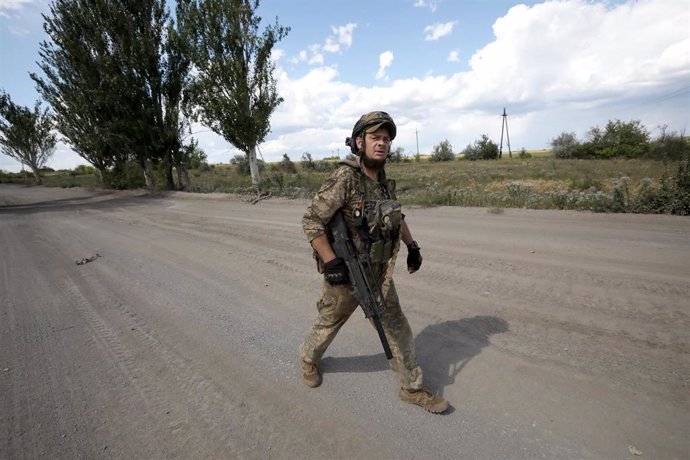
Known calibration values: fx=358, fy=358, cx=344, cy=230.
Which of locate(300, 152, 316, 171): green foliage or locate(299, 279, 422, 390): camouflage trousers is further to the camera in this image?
locate(300, 152, 316, 171): green foliage

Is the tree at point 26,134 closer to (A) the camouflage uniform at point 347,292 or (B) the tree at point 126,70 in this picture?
(B) the tree at point 126,70

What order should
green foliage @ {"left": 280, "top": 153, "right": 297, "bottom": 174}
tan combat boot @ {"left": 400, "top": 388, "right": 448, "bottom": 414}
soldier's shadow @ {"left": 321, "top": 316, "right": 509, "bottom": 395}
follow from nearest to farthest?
1. tan combat boot @ {"left": 400, "top": 388, "right": 448, "bottom": 414}
2. soldier's shadow @ {"left": 321, "top": 316, "right": 509, "bottom": 395}
3. green foliage @ {"left": 280, "top": 153, "right": 297, "bottom": 174}

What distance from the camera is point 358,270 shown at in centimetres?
236

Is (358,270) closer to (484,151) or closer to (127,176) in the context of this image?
(127,176)

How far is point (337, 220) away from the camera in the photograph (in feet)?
7.78

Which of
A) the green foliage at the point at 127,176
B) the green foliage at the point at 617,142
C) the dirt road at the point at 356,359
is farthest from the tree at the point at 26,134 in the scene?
the green foliage at the point at 617,142

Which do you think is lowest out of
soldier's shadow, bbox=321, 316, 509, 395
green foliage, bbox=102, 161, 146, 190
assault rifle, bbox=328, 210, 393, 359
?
soldier's shadow, bbox=321, 316, 509, 395

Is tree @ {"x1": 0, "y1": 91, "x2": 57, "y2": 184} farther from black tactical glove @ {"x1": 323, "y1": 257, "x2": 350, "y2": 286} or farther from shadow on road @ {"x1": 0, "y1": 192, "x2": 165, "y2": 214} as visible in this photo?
black tactical glove @ {"x1": 323, "y1": 257, "x2": 350, "y2": 286}

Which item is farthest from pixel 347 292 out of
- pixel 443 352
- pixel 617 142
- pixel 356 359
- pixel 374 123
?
pixel 617 142

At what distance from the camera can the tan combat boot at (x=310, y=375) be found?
2799mm

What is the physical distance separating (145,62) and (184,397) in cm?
2267

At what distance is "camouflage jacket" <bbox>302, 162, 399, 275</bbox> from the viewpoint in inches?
90.4

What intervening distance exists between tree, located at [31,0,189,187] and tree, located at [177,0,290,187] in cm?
257

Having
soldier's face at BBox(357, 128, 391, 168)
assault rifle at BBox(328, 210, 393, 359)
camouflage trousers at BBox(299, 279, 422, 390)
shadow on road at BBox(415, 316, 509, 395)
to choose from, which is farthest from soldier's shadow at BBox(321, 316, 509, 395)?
soldier's face at BBox(357, 128, 391, 168)
